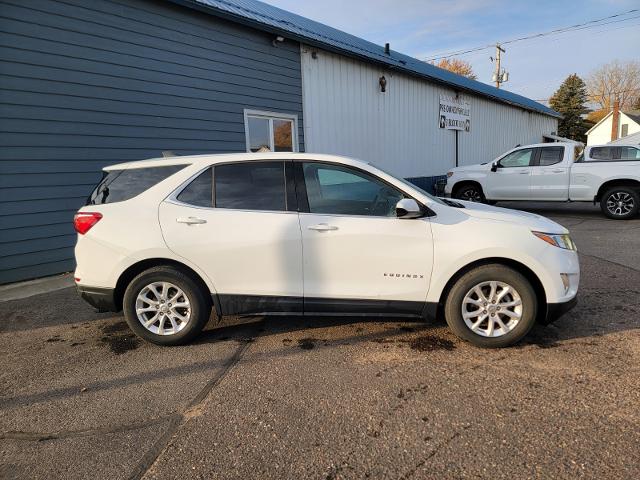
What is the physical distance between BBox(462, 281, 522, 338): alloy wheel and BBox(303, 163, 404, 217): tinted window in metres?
0.98

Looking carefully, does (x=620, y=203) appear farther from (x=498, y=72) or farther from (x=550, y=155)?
(x=498, y=72)

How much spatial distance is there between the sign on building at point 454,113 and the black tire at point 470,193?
444cm

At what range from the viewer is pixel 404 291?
356 cm

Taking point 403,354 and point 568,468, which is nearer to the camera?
point 568,468

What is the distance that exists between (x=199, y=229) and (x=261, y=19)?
6829 mm

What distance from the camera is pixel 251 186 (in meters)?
3.71

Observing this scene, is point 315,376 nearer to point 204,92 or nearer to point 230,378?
point 230,378

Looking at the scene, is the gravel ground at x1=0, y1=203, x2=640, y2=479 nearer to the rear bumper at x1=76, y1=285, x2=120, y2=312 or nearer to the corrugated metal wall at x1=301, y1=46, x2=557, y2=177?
the rear bumper at x1=76, y1=285, x2=120, y2=312

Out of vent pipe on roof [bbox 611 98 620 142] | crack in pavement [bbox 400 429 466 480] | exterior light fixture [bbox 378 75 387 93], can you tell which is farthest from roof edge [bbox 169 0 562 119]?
vent pipe on roof [bbox 611 98 620 142]

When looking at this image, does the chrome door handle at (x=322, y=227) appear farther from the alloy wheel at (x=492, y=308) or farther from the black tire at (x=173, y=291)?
the alloy wheel at (x=492, y=308)

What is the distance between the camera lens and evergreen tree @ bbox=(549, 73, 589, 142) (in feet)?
172

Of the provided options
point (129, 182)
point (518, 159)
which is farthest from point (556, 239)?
point (518, 159)

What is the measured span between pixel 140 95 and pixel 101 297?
179 inches

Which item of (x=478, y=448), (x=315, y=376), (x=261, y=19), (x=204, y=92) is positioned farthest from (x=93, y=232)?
(x=261, y=19)
